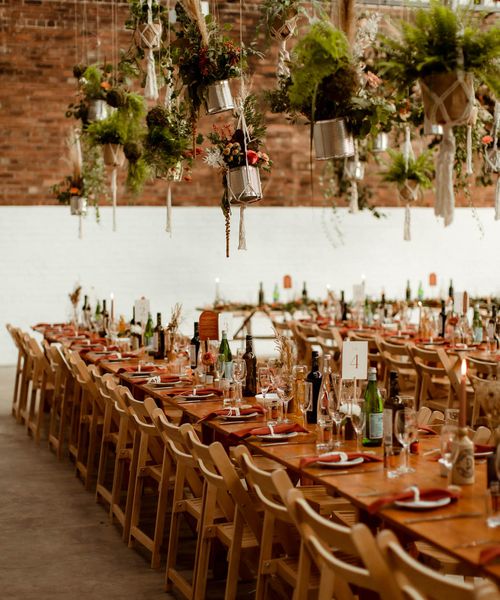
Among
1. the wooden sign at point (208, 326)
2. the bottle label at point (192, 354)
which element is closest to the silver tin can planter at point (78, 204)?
the bottle label at point (192, 354)

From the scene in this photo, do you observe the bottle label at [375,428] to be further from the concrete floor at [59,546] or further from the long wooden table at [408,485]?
the concrete floor at [59,546]

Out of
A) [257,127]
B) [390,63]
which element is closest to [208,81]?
[257,127]

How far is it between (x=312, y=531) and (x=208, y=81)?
148 inches

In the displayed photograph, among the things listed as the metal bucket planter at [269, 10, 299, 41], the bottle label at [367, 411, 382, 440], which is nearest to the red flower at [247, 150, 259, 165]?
the metal bucket planter at [269, 10, 299, 41]

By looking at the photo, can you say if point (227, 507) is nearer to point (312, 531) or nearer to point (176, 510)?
point (176, 510)

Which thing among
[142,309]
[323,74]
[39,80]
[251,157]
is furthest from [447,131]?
[39,80]

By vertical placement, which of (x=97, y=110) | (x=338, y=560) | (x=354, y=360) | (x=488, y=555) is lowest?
(x=338, y=560)

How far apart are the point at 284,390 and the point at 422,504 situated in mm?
1749

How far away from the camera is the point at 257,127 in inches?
233

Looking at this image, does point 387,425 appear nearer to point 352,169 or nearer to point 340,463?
point 340,463

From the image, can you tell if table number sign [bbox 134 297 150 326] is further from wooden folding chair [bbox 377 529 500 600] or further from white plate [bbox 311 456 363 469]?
wooden folding chair [bbox 377 529 500 600]

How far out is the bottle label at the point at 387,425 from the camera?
11.6 ft

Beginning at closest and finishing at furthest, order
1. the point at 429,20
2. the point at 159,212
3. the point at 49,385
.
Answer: the point at 429,20 < the point at 49,385 < the point at 159,212

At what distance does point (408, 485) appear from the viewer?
3199 mm
